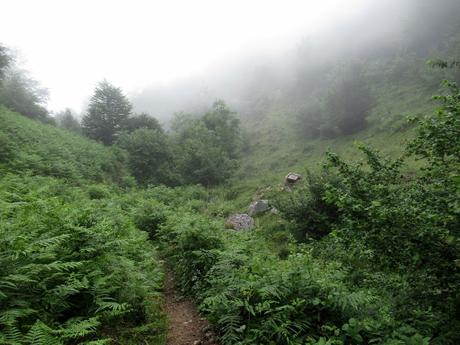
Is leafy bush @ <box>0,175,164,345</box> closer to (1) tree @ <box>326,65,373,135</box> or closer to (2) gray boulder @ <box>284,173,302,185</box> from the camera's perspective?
(2) gray boulder @ <box>284,173,302,185</box>

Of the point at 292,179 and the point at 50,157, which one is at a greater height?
the point at 50,157

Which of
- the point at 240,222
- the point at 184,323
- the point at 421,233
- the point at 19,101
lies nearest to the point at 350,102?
the point at 240,222

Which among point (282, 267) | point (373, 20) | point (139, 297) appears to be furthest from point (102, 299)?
point (373, 20)

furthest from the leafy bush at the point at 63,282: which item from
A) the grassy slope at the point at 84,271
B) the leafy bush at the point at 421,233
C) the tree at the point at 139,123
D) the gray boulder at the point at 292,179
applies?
the tree at the point at 139,123

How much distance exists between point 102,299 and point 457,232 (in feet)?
18.4

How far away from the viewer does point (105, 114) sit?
34719mm

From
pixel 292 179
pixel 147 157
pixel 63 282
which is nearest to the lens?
pixel 63 282

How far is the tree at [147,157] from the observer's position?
28497mm

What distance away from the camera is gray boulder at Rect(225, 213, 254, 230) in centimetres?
1646

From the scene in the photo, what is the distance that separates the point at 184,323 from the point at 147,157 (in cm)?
2443

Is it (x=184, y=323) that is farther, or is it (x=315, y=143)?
(x=315, y=143)

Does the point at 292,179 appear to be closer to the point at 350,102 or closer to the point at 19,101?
the point at 350,102

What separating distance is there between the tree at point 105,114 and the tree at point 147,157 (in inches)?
192

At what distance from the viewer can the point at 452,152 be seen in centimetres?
535
